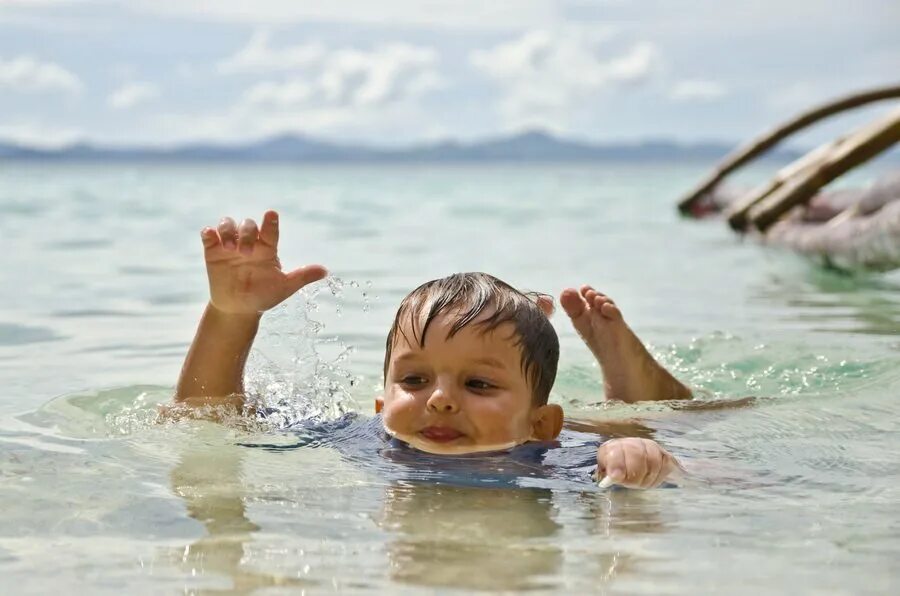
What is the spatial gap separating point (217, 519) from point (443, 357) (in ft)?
2.76

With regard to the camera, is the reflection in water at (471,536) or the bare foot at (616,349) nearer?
the reflection in water at (471,536)

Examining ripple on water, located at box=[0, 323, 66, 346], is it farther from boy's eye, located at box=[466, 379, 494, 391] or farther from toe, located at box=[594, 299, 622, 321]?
boy's eye, located at box=[466, 379, 494, 391]

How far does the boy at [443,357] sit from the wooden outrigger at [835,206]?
549 cm

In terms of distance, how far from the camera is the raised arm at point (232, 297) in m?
4.20

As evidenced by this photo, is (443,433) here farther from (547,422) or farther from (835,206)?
(835,206)

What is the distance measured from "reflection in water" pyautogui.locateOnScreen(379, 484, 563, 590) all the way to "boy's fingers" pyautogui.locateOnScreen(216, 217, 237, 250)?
1078 millimetres

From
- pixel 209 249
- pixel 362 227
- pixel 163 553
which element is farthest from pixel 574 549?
pixel 362 227

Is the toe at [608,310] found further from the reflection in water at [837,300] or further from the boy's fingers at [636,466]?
the reflection in water at [837,300]

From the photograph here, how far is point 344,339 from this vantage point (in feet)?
21.9

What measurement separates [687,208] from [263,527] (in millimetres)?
14115

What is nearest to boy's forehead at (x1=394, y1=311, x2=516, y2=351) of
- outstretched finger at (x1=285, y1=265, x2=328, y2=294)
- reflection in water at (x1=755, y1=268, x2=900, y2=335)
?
outstretched finger at (x1=285, y1=265, x2=328, y2=294)

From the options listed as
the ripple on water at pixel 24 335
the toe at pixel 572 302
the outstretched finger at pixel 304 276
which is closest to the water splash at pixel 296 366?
the outstretched finger at pixel 304 276

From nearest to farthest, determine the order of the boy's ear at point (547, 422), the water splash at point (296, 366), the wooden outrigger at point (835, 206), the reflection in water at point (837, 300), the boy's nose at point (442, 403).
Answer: the boy's nose at point (442, 403) → the boy's ear at point (547, 422) → the water splash at point (296, 366) → the reflection in water at point (837, 300) → the wooden outrigger at point (835, 206)

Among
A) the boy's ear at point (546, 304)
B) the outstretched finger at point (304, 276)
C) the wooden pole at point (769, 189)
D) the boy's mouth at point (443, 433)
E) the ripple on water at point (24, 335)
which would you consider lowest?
the boy's mouth at point (443, 433)
